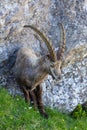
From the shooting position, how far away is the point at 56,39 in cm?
1332

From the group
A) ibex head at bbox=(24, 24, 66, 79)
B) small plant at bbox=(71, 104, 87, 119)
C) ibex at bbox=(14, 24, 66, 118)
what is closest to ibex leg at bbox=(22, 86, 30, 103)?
ibex at bbox=(14, 24, 66, 118)

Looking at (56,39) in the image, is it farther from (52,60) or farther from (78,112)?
(78,112)

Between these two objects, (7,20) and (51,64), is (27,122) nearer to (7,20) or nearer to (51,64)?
(51,64)

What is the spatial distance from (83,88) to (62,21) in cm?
224

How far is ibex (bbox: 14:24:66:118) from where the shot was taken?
447 inches

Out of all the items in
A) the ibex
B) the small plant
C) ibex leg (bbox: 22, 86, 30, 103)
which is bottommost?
the small plant

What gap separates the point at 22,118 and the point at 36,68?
68.2 inches

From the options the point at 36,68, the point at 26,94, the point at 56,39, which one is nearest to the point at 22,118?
the point at 26,94

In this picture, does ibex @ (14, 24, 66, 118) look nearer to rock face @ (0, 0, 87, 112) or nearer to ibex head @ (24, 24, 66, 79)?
ibex head @ (24, 24, 66, 79)

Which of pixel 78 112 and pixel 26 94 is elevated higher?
pixel 26 94

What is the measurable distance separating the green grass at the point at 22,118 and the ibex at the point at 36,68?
39cm

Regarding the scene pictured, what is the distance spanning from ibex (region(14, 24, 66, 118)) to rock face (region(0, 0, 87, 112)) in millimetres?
487

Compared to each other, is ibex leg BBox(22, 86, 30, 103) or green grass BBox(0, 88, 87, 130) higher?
ibex leg BBox(22, 86, 30, 103)

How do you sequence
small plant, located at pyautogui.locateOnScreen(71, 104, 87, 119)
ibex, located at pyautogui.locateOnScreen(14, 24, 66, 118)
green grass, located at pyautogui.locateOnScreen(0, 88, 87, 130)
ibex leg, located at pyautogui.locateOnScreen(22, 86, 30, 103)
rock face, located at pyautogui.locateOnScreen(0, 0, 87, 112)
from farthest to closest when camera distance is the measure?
small plant, located at pyautogui.locateOnScreen(71, 104, 87, 119) → rock face, located at pyautogui.locateOnScreen(0, 0, 87, 112) → ibex leg, located at pyautogui.locateOnScreen(22, 86, 30, 103) → ibex, located at pyautogui.locateOnScreen(14, 24, 66, 118) → green grass, located at pyautogui.locateOnScreen(0, 88, 87, 130)
